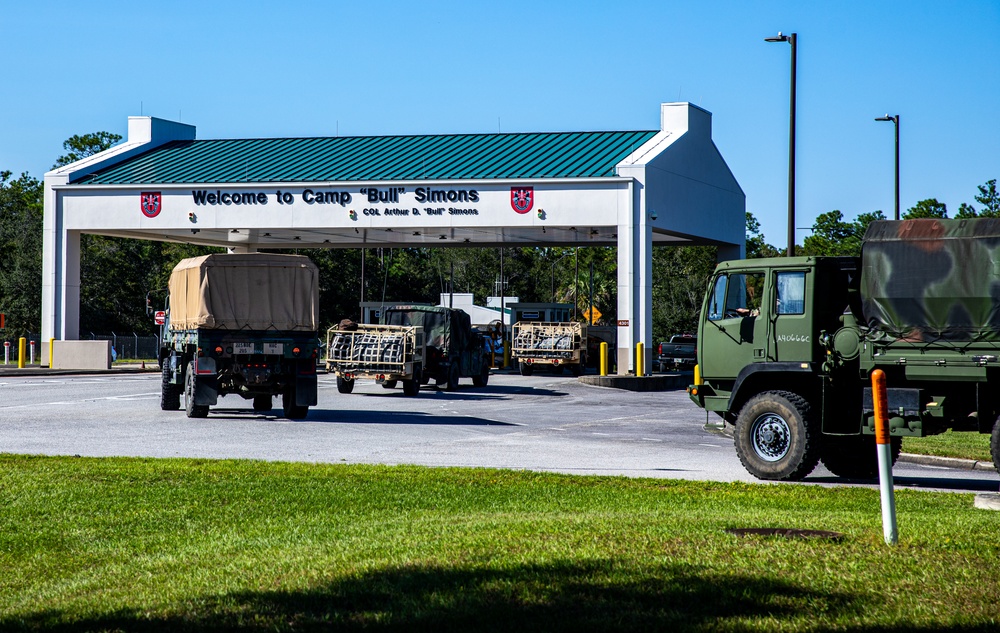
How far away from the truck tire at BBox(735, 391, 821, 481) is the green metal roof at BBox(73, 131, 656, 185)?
27.8 metres

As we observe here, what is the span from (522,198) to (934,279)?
97.2 ft

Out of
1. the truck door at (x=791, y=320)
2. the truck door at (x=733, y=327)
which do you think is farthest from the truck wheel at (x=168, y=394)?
the truck door at (x=791, y=320)

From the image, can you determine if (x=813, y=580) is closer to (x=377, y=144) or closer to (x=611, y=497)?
(x=611, y=497)

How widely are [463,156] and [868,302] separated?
112ft

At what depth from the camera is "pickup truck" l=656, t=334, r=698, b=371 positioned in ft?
156

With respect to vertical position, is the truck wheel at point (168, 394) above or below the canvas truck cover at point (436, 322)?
below

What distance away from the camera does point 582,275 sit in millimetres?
108500

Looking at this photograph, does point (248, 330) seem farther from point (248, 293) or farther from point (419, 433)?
point (419, 433)

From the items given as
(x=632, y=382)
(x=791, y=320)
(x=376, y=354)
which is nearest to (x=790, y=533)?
(x=791, y=320)

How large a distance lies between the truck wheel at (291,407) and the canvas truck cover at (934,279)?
448 inches

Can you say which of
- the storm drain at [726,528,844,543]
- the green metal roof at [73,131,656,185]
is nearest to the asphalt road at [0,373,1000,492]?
the storm drain at [726,528,844,543]

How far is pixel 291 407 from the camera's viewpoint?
867 inches

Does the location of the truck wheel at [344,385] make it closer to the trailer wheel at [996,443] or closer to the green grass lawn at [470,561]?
the green grass lawn at [470,561]

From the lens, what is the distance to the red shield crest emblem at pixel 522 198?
42.2m
